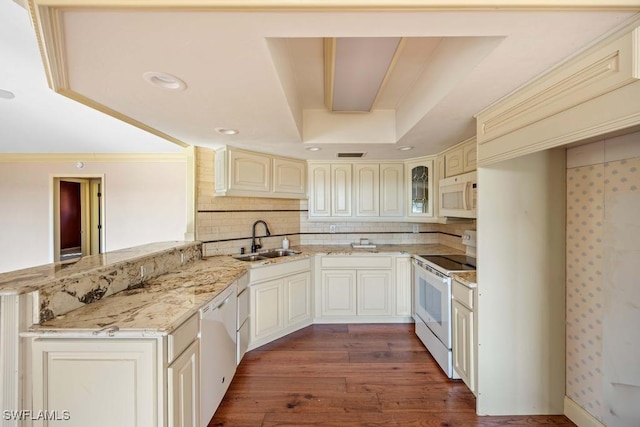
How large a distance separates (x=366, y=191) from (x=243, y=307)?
2.10m

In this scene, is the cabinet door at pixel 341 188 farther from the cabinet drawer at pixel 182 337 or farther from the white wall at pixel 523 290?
the cabinet drawer at pixel 182 337

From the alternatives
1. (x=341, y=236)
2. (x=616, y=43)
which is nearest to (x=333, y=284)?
(x=341, y=236)

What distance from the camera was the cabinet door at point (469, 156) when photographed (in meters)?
2.33

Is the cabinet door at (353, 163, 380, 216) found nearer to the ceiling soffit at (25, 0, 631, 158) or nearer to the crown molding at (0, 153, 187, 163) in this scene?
the ceiling soffit at (25, 0, 631, 158)

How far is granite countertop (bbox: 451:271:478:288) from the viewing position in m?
1.81

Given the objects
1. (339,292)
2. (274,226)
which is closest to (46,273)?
(274,226)

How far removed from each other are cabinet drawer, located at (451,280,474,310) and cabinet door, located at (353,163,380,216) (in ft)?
5.11

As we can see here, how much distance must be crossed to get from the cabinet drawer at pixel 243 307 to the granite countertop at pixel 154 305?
0.74ft

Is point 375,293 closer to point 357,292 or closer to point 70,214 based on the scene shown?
point 357,292

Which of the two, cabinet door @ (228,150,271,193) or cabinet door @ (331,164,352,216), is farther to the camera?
cabinet door @ (331,164,352,216)

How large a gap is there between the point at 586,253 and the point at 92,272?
9.89ft

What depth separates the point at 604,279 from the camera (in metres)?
1.48

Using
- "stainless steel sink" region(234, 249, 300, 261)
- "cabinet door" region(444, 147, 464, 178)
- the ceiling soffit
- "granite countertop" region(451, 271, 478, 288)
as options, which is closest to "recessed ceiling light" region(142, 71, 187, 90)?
the ceiling soffit

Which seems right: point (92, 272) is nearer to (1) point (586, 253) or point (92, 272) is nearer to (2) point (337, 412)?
(2) point (337, 412)
